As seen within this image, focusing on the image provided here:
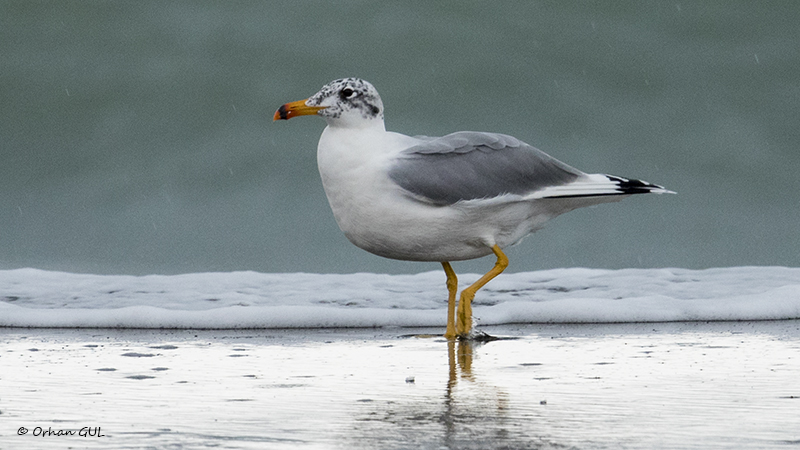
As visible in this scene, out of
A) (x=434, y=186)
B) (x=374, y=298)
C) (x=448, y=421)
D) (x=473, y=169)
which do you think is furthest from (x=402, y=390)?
(x=374, y=298)

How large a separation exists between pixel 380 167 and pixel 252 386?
1.81m

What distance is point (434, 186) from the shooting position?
4977 mm

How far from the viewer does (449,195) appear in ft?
16.5

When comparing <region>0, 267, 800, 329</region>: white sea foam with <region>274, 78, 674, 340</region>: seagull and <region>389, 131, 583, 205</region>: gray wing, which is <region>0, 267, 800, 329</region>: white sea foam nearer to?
<region>274, 78, 674, 340</region>: seagull

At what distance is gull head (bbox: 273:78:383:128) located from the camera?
5.16 m

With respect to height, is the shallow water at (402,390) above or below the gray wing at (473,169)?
below

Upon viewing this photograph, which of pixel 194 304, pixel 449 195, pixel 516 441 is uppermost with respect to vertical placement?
pixel 449 195

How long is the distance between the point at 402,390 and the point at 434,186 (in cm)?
182

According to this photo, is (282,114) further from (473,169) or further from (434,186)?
(473,169)

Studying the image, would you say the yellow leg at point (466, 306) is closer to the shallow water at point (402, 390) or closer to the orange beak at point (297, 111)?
the shallow water at point (402, 390)

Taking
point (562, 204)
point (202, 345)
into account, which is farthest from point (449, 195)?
point (202, 345)

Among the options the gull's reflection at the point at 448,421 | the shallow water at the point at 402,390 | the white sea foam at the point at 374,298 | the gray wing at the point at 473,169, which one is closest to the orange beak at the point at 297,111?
the gray wing at the point at 473,169

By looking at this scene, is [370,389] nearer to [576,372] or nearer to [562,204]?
[576,372]

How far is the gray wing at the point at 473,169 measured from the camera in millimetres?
4977
